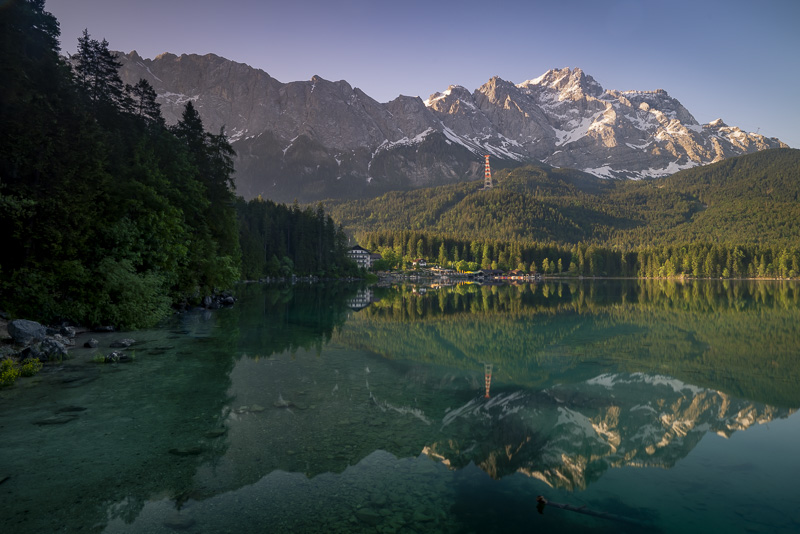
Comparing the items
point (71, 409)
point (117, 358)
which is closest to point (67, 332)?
point (117, 358)

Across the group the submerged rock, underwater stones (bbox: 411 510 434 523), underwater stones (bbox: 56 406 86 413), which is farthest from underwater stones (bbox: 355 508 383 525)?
the submerged rock

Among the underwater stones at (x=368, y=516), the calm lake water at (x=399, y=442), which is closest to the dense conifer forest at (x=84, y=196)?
the calm lake water at (x=399, y=442)

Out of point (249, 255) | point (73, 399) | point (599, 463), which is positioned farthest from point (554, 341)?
point (249, 255)

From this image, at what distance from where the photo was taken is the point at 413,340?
31578 millimetres

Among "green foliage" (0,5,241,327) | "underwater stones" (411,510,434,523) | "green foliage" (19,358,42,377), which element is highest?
"green foliage" (0,5,241,327)

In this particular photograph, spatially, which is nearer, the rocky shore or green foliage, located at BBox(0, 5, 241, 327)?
the rocky shore

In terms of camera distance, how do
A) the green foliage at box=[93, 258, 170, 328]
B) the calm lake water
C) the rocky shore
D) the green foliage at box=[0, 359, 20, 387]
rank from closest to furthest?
the calm lake water
the green foliage at box=[0, 359, 20, 387]
the rocky shore
the green foliage at box=[93, 258, 170, 328]

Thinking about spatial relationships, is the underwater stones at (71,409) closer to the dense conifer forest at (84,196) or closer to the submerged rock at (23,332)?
the submerged rock at (23,332)

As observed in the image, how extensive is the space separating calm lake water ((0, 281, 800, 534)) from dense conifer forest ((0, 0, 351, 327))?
5620 mm

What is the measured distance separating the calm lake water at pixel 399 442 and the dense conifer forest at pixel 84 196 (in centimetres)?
562

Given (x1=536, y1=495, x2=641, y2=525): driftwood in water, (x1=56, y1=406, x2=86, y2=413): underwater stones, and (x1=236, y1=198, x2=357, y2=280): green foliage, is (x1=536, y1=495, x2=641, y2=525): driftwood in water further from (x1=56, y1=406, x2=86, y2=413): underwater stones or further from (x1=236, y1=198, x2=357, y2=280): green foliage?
(x1=236, y1=198, x2=357, y2=280): green foliage

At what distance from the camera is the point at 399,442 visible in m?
12.5

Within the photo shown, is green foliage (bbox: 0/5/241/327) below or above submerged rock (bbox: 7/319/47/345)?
above

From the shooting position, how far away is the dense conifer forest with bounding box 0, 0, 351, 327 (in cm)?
2364
